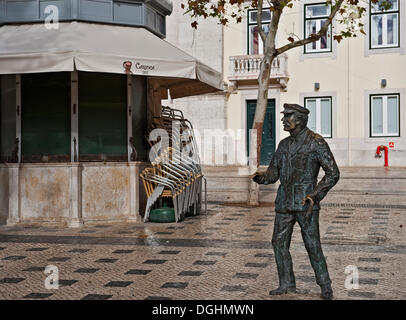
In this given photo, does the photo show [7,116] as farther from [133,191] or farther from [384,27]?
[384,27]

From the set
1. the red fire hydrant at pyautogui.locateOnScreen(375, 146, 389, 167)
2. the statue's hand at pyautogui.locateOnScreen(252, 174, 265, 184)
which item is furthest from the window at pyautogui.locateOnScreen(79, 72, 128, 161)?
the red fire hydrant at pyautogui.locateOnScreen(375, 146, 389, 167)

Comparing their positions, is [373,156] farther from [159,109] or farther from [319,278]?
[319,278]

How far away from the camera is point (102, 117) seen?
9.96 metres

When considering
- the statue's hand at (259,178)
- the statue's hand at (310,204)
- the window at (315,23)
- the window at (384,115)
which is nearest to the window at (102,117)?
the statue's hand at (259,178)

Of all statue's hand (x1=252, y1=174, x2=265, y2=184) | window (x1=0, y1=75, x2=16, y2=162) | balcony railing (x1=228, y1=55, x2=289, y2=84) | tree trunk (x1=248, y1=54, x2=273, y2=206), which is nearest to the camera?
statue's hand (x1=252, y1=174, x2=265, y2=184)

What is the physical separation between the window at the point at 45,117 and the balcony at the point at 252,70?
58.1 feet

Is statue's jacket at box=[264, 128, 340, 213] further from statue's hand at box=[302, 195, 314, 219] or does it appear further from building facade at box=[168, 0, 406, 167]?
building facade at box=[168, 0, 406, 167]

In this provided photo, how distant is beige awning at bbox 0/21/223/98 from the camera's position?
28.4ft

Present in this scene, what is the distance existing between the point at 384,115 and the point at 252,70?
6.04 metres

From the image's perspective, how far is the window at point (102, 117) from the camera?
984 centimetres

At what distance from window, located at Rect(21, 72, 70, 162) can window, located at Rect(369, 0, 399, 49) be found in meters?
19.1

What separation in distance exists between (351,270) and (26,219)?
5.73 metres

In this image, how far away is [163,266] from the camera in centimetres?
630

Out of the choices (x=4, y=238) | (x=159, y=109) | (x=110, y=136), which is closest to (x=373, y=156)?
(x=159, y=109)
